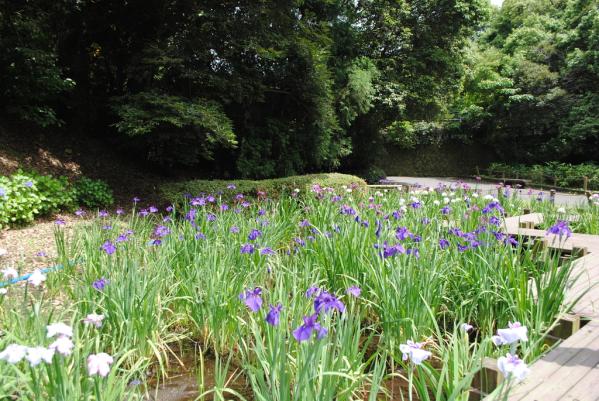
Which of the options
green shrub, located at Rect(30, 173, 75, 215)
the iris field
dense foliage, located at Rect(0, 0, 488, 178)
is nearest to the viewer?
the iris field

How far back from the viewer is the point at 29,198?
598cm

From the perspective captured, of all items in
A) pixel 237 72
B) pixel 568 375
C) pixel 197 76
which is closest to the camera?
pixel 568 375

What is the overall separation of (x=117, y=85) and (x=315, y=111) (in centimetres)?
473

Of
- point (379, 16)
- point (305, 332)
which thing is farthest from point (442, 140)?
point (305, 332)

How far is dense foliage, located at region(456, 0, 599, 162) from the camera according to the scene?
64.7 ft

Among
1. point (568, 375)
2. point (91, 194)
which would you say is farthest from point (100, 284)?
point (91, 194)

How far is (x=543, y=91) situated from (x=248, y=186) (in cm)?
1950

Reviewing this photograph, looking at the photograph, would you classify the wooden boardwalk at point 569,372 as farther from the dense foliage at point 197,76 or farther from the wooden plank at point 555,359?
the dense foliage at point 197,76

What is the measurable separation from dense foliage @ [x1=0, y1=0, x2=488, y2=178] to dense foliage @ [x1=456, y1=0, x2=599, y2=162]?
9707 mm

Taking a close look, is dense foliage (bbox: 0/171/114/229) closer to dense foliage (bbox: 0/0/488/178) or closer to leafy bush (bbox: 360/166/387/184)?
dense foliage (bbox: 0/0/488/178)

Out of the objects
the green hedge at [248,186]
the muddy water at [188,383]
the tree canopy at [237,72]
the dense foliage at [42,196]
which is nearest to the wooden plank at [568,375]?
the muddy water at [188,383]

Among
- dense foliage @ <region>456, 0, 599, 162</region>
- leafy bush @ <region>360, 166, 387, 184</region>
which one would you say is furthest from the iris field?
dense foliage @ <region>456, 0, 599, 162</region>

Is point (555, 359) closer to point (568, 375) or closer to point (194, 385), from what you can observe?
point (568, 375)

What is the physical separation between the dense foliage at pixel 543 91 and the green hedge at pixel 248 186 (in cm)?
1204
